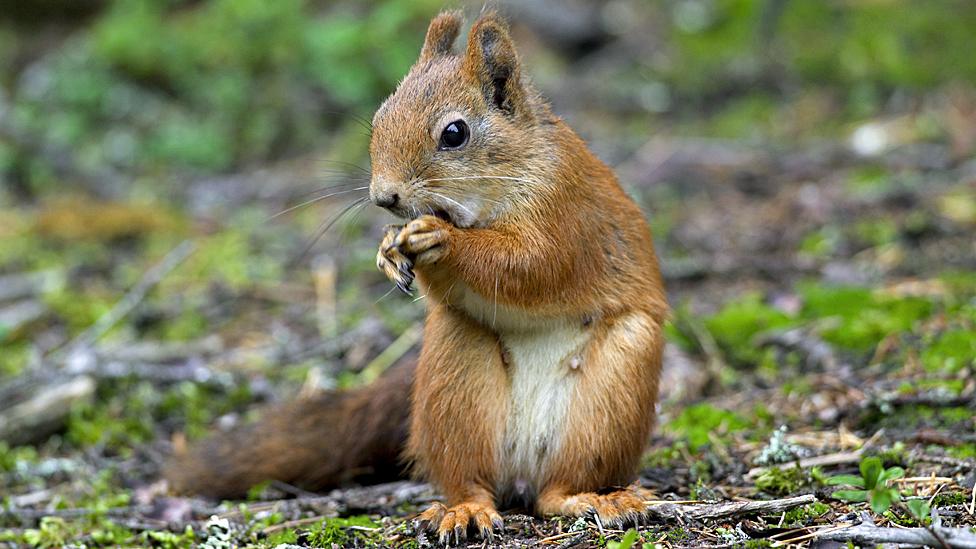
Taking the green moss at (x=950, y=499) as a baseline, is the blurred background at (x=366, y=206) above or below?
above

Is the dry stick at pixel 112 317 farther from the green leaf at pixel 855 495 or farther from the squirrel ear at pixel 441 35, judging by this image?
the green leaf at pixel 855 495

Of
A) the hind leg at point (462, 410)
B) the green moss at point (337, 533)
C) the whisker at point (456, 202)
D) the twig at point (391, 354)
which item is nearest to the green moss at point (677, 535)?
the hind leg at point (462, 410)

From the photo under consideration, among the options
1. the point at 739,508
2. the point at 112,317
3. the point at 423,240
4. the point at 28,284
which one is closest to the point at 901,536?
the point at 739,508

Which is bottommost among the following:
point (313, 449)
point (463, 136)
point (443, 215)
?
point (313, 449)

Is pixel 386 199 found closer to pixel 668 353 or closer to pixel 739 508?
pixel 739 508

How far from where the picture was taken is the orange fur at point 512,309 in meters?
2.93

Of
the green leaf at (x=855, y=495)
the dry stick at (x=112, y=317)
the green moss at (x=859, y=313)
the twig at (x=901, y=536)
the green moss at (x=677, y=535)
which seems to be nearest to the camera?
the twig at (x=901, y=536)

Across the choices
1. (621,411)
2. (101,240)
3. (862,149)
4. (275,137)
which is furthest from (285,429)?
(275,137)

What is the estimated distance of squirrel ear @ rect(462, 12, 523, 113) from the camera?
3.15 metres

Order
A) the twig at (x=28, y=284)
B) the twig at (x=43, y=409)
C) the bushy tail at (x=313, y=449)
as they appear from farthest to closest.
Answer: the twig at (x=28, y=284)
the twig at (x=43, y=409)
the bushy tail at (x=313, y=449)

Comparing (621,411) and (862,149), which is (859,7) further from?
(621,411)

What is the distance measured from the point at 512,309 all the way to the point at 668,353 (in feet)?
6.13

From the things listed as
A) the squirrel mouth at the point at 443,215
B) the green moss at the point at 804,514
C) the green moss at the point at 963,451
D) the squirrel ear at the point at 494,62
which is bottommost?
the green moss at the point at 804,514

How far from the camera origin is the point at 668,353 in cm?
465
